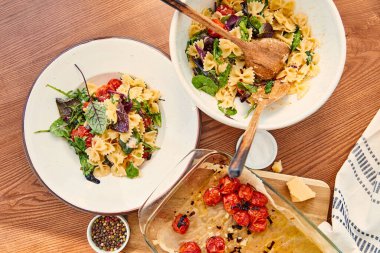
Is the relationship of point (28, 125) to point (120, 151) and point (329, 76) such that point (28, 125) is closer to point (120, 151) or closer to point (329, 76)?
point (120, 151)

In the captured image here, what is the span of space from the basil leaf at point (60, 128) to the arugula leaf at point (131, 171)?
9.0 inches

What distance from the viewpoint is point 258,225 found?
1.72 m

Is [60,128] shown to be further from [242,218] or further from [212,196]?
[242,218]

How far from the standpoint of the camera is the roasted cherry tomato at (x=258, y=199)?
67.7 inches

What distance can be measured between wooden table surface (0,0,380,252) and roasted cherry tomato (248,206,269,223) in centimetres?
20

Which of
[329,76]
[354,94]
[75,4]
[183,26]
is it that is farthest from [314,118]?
[75,4]

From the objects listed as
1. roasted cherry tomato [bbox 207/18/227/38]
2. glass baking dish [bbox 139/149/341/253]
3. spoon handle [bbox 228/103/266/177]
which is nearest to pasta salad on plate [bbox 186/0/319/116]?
roasted cherry tomato [bbox 207/18/227/38]

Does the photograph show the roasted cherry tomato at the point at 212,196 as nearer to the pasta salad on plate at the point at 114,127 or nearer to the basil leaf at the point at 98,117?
the pasta salad on plate at the point at 114,127

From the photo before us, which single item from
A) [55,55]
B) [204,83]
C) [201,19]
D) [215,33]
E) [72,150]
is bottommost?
[72,150]

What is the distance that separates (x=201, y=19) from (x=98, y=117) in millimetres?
496

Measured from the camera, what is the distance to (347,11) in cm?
184

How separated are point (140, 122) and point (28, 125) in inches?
14.3

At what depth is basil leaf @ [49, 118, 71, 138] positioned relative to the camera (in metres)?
1.76

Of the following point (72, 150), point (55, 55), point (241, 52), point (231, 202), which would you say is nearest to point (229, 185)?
point (231, 202)
